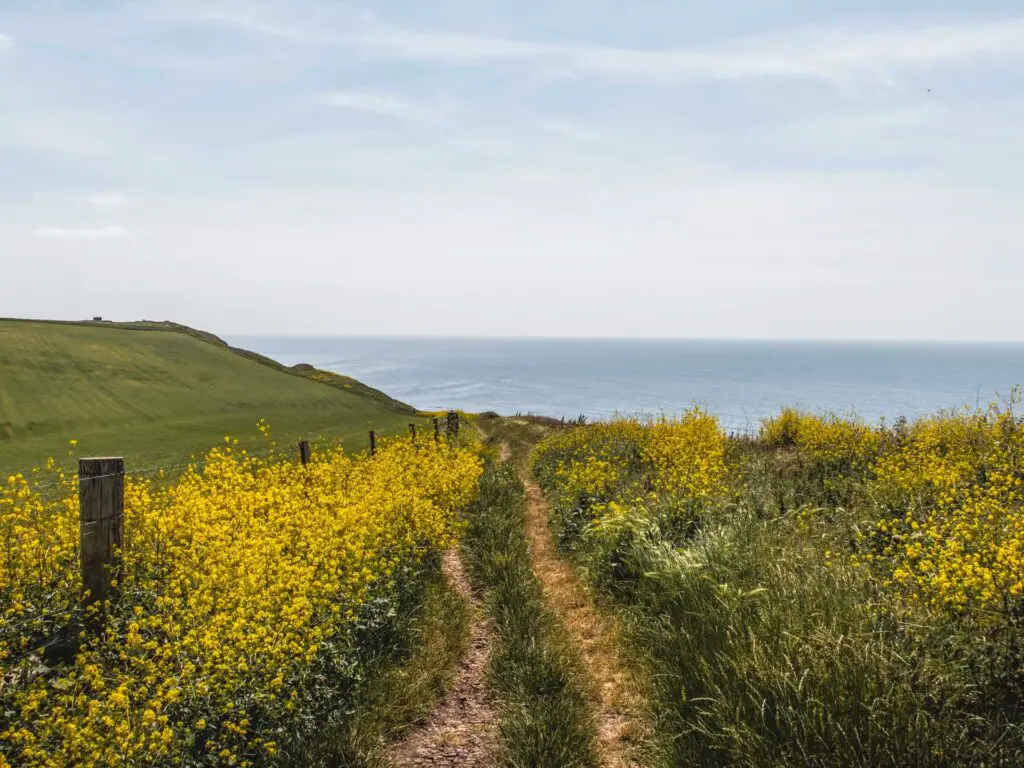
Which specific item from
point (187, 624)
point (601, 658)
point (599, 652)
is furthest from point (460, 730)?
point (187, 624)

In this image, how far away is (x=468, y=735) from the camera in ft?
18.3

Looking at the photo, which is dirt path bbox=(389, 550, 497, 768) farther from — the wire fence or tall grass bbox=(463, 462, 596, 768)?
the wire fence

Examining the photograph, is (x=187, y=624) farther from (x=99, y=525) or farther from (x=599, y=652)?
(x=599, y=652)

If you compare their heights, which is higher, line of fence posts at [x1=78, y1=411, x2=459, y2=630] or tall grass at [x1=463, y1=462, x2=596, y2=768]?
line of fence posts at [x1=78, y1=411, x2=459, y2=630]

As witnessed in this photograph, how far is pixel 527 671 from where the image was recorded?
6227 millimetres

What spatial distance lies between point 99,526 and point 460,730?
14.8 ft

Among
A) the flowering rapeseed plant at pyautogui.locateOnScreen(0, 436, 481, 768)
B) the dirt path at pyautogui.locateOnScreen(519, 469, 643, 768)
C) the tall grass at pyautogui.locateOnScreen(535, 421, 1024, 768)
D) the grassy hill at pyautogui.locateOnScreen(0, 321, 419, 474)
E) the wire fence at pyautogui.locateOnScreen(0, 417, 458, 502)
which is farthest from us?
the grassy hill at pyautogui.locateOnScreen(0, 321, 419, 474)

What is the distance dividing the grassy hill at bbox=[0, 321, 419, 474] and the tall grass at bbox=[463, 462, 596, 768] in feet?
61.8

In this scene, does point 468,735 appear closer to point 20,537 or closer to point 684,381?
point 20,537

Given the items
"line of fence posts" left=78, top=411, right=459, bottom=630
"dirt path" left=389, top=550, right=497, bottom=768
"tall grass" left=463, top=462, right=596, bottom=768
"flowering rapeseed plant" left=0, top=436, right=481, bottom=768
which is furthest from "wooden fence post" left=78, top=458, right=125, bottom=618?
"tall grass" left=463, top=462, right=596, bottom=768

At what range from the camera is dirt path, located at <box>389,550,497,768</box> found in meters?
5.23

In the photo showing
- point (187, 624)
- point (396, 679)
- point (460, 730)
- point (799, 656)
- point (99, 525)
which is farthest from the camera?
point (396, 679)

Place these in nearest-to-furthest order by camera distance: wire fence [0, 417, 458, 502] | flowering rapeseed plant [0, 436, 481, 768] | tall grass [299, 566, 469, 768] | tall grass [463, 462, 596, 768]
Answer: flowering rapeseed plant [0, 436, 481, 768], tall grass [299, 566, 469, 768], tall grass [463, 462, 596, 768], wire fence [0, 417, 458, 502]

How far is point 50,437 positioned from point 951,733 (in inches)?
1420
